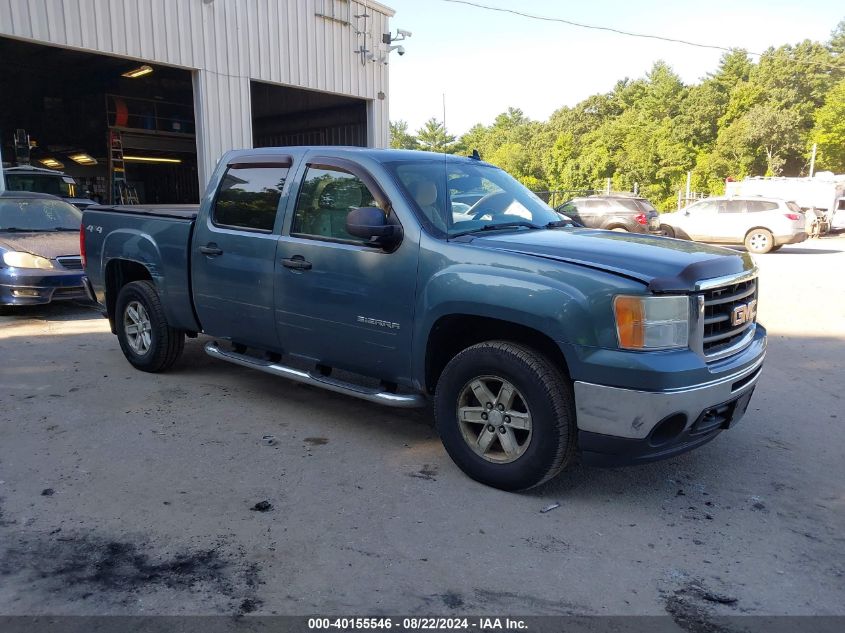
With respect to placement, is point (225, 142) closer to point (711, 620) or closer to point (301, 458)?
point (301, 458)

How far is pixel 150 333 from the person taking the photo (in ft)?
19.2

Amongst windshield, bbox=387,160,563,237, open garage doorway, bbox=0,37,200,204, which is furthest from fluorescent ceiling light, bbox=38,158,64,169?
windshield, bbox=387,160,563,237

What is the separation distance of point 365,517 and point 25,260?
710cm

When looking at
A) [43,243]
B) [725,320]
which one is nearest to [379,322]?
[725,320]

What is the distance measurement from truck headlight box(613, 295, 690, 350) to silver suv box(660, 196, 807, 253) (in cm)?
1763

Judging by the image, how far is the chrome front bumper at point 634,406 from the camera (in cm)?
320

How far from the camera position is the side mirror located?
12.7ft

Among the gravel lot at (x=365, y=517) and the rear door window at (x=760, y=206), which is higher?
the rear door window at (x=760, y=206)

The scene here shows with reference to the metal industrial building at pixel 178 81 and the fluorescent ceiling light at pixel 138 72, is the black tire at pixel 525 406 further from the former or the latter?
the fluorescent ceiling light at pixel 138 72

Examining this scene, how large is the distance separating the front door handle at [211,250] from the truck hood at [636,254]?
2130 millimetres

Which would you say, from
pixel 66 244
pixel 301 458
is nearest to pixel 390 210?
pixel 301 458

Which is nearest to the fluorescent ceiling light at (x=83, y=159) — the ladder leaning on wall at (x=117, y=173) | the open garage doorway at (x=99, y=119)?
the open garage doorway at (x=99, y=119)

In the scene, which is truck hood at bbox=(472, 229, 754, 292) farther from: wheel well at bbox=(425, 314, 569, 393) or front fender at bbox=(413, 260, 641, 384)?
wheel well at bbox=(425, 314, 569, 393)

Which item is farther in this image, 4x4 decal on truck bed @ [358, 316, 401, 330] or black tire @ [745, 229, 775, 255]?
black tire @ [745, 229, 775, 255]
